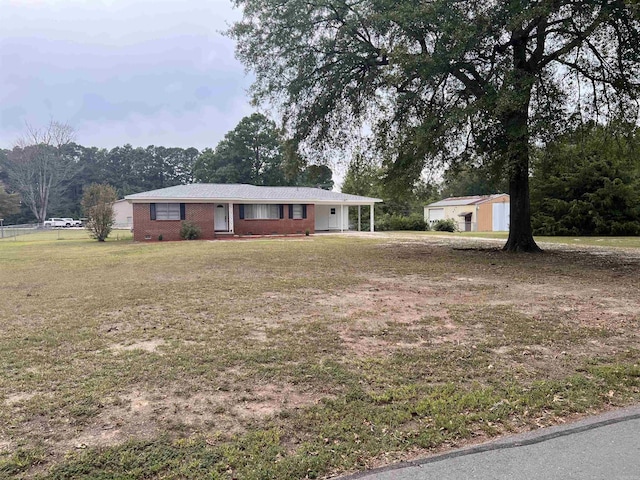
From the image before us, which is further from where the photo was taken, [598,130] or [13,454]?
[598,130]

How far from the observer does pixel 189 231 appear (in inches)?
926

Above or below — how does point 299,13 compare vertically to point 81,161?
below

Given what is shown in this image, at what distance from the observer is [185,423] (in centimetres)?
302

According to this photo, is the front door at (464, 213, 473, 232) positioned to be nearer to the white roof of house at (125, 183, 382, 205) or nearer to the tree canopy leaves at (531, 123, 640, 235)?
the tree canopy leaves at (531, 123, 640, 235)

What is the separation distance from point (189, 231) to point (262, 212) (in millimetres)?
5191

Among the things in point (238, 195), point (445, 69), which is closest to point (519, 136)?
point (445, 69)

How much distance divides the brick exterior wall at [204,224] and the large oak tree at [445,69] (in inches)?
440

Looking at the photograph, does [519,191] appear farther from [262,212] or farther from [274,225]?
[262,212]

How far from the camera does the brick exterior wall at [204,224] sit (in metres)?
23.4

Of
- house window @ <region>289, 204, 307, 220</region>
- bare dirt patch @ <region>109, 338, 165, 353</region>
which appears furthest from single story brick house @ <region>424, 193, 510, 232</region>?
bare dirt patch @ <region>109, 338, 165, 353</region>

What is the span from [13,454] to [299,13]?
44.0 ft

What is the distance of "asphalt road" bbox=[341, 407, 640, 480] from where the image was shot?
7.96ft

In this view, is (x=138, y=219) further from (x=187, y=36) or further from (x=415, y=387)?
(x=415, y=387)

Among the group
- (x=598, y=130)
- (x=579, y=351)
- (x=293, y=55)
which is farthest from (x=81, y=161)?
(x=579, y=351)
